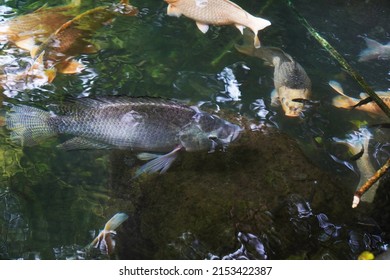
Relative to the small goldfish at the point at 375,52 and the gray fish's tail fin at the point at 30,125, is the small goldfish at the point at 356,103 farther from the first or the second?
the gray fish's tail fin at the point at 30,125

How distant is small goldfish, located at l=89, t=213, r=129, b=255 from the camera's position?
2896mm

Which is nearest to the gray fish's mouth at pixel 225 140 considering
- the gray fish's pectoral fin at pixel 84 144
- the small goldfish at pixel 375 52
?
the gray fish's pectoral fin at pixel 84 144

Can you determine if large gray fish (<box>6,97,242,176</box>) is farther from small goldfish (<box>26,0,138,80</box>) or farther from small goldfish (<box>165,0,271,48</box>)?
small goldfish (<box>165,0,271,48</box>)

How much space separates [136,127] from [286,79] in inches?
63.8

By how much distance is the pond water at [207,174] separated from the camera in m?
2.86

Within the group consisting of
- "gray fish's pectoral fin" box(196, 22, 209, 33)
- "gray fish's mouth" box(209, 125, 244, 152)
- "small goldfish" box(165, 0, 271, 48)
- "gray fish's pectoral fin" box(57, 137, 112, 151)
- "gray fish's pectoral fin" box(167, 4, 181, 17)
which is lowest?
"gray fish's pectoral fin" box(57, 137, 112, 151)

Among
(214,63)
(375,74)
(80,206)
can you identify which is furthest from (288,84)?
(80,206)

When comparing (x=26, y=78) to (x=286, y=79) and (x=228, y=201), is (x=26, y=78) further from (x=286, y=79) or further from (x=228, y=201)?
(x=286, y=79)

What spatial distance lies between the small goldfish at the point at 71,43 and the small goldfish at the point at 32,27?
216 millimetres

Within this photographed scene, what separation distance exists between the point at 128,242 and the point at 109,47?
7.61 ft

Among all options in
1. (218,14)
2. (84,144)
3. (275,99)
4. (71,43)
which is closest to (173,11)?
(218,14)

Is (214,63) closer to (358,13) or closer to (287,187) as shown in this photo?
(287,187)

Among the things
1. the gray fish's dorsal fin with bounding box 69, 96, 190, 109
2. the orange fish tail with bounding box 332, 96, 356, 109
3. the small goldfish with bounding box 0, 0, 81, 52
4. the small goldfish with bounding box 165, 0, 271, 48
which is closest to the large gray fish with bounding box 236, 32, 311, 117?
the small goldfish with bounding box 165, 0, 271, 48

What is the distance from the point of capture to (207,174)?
3184mm
